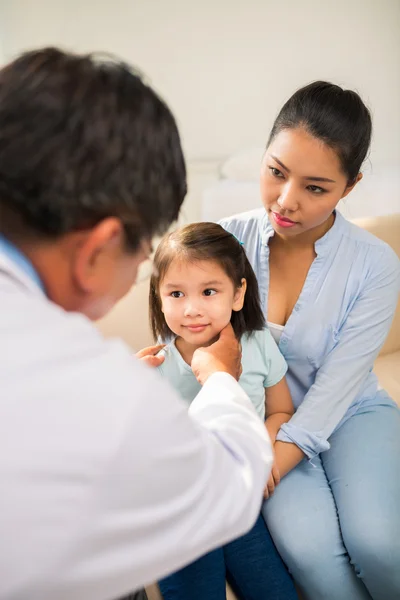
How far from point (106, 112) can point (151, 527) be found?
463 mm

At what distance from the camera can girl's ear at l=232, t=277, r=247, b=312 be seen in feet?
4.63

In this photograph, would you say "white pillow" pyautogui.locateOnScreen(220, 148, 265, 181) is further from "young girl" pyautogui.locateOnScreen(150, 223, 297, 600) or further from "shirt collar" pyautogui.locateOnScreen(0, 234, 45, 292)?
"shirt collar" pyautogui.locateOnScreen(0, 234, 45, 292)

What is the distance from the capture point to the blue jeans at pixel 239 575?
1.22 meters

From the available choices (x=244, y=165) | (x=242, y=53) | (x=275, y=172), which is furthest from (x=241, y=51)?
(x=275, y=172)

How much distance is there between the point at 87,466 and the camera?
0.56m

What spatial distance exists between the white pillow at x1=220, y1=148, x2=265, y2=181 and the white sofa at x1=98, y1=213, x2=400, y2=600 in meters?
0.78

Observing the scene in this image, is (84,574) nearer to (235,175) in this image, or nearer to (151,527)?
(151,527)

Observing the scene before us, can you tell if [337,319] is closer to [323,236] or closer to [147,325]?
[323,236]

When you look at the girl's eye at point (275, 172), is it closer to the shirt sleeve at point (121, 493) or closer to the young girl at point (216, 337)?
the young girl at point (216, 337)

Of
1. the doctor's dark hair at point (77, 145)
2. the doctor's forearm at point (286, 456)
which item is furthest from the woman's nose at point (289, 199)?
the doctor's dark hair at point (77, 145)

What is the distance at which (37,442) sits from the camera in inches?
22.0

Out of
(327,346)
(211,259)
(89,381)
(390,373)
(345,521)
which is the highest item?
(89,381)

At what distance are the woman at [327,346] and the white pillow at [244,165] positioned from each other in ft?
3.34

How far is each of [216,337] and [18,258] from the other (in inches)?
31.5
